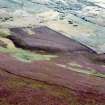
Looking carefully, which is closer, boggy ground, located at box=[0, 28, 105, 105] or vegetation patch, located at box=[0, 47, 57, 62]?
boggy ground, located at box=[0, 28, 105, 105]

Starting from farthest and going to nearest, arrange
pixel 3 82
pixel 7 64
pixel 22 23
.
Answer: pixel 22 23
pixel 7 64
pixel 3 82

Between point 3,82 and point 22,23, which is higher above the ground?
point 3,82

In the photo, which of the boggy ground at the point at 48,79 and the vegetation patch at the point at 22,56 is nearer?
the boggy ground at the point at 48,79

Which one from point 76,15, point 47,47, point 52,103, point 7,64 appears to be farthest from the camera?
point 76,15

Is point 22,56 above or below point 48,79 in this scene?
below

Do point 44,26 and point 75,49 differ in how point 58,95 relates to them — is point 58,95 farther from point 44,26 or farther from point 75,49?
point 44,26

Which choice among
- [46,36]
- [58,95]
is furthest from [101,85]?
[46,36]

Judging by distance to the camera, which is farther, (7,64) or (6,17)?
(6,17)

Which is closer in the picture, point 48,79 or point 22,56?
point 48,79
